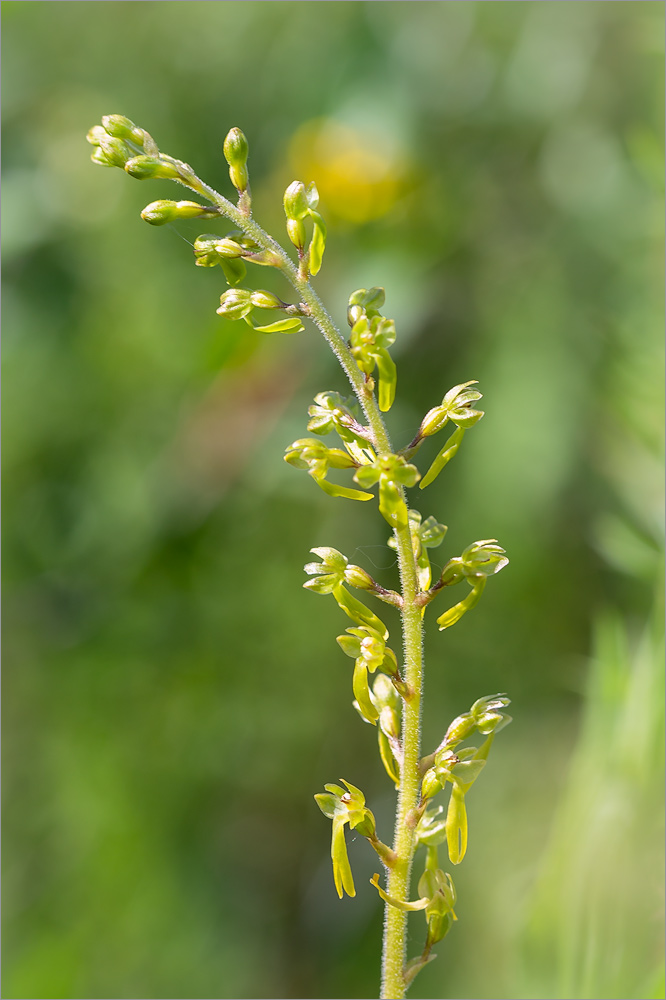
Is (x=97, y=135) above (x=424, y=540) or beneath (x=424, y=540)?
above

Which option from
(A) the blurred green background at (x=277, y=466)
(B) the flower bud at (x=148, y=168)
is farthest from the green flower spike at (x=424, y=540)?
(A) the blurred green background at (x=277, y=466)

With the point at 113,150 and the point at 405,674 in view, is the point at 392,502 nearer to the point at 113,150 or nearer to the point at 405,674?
the point at 405,674

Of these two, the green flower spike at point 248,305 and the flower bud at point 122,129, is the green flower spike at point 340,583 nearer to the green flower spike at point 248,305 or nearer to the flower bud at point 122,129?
the green flower spike at point 248,305

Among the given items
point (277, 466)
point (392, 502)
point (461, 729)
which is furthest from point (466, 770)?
point (277, 466)

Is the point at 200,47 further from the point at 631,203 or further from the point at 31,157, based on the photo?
the point at 631,203

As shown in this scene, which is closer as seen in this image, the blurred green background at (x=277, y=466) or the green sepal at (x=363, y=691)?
the green sepal at (x=363, y=691)

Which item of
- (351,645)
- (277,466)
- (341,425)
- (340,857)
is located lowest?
(340,857)
